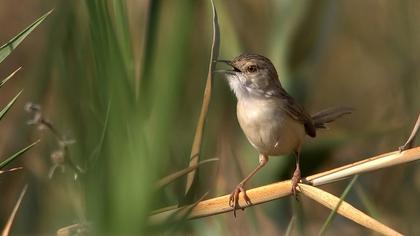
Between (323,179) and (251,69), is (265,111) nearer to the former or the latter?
(251,69)

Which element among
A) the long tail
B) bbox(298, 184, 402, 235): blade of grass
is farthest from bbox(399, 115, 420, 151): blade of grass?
the long tail

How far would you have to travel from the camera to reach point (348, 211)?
220 cm

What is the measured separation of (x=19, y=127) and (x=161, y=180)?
2464 millimetres

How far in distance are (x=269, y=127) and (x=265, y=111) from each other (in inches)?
3.6

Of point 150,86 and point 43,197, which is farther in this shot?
point 43,197

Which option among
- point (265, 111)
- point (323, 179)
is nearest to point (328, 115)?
point (265, 111)

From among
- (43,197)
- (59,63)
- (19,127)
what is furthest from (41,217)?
(59,63)

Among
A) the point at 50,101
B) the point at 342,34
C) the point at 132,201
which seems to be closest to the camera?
the point at 132,201

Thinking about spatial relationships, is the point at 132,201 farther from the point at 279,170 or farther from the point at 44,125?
the point at 279,170

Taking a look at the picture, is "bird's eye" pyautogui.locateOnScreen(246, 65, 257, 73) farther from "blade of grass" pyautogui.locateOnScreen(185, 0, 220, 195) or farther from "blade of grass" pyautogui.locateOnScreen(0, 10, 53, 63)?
"blade of grass" pyautogui.locateOnScreen(0, 10, 53, 63)

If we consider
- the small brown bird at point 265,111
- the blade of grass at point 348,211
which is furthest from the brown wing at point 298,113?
the blade of grass at point 348,211

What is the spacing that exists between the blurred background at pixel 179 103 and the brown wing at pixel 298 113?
0.28 meters

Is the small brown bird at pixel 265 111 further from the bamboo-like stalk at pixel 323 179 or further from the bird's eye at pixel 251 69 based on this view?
the bamboo-like stalk at pixel 323 179

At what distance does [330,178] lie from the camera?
2.32 m
